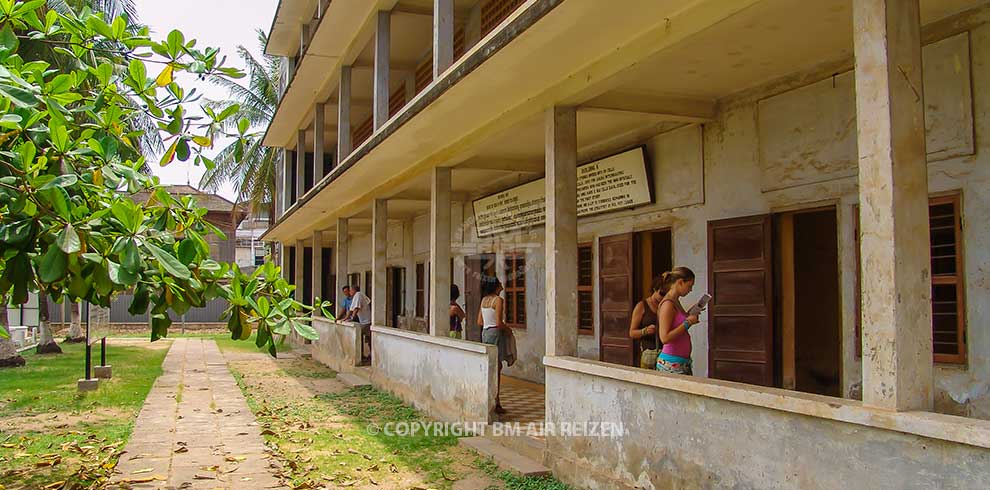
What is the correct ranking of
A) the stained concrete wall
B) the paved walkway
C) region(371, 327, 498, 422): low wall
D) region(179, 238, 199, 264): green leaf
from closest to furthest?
region(179, 238, 199, 264): green leaf
the stained concrete wall
the paved walkway
region(371, 327, 498, 422): low wall

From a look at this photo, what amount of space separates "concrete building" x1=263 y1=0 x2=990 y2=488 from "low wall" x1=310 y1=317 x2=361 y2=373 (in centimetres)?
270

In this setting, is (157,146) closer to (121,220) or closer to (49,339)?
(49,339)

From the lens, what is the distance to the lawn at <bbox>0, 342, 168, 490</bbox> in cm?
717

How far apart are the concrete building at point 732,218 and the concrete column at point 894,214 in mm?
11

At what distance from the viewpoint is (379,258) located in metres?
12.4

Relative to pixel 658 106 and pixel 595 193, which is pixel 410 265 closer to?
pixel 595 193

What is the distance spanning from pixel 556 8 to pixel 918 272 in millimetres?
2677

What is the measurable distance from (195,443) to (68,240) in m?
5.53

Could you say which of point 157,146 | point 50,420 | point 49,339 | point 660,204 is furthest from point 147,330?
point 660,204

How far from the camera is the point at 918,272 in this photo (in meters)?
3.53

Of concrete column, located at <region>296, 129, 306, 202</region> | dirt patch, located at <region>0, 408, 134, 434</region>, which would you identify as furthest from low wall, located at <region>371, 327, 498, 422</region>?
concrete column, located at <region>296, 129, 306, 202</region>

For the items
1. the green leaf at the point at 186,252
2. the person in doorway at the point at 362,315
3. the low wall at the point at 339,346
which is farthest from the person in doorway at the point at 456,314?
the green leaf at the point at 186,252

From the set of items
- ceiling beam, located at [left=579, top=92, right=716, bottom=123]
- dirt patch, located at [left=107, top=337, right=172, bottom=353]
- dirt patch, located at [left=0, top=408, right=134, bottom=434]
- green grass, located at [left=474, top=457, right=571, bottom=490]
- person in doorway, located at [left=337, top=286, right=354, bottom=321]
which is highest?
ceiling beam, located at [left=579, top=92, right=716, bottom=123]

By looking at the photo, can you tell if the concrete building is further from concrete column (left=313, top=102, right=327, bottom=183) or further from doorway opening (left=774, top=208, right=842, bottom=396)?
concrete column (left=313, top=102, right=327, bottom=183)
